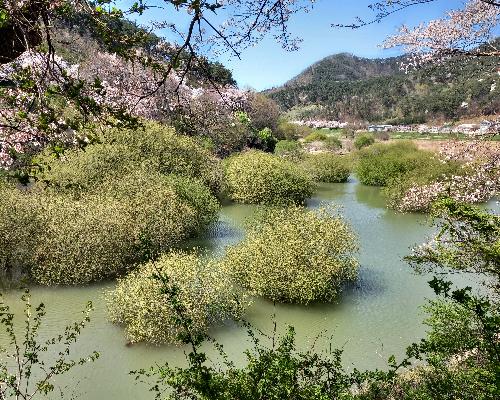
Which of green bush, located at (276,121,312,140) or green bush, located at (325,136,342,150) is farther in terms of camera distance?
green bush, located at (276,121,312,140)

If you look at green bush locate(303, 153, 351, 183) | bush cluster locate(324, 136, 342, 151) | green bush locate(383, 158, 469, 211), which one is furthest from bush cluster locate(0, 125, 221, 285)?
bush cluster locate(324, 136, 342, 151)

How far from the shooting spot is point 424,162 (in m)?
40.6

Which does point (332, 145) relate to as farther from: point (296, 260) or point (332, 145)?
point (296, 260)

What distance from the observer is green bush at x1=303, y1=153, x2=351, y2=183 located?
47.7 metres

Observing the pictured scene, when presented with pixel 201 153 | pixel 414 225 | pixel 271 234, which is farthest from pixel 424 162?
pixel 271 234

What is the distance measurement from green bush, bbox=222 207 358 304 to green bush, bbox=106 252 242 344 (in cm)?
132

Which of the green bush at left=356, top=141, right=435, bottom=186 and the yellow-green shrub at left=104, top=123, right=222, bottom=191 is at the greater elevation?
the yellow-green shrub at left=104, top=123, right=222, bottom=191

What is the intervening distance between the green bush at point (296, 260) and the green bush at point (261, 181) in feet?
53.6

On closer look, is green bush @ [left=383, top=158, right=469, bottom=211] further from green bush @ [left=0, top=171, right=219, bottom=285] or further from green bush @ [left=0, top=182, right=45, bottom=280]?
green bush @ [left=0, top=182, right=45, bottom=280]

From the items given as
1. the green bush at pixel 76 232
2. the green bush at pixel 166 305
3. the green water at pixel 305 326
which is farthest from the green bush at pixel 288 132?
the green bush at pixel 166 305

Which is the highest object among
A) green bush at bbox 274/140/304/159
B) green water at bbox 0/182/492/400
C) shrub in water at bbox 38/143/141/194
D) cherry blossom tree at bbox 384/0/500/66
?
cherry blossom tree at bbox 384/0/500/66

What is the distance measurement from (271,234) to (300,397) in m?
11.6

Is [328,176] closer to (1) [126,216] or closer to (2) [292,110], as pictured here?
(1) [126,216]

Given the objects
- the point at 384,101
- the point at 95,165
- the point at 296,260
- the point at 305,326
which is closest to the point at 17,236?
the point at 95,165
